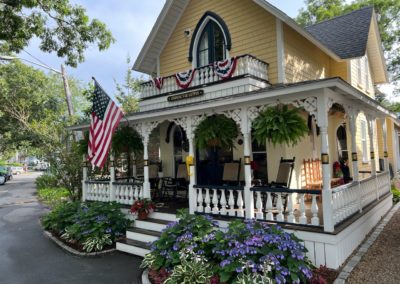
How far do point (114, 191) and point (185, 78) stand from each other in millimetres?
4239

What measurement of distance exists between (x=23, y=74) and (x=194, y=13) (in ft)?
74.8

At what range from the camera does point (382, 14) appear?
71.7ft

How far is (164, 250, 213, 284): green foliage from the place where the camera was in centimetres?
452

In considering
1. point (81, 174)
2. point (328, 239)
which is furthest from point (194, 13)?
point (328, 239)

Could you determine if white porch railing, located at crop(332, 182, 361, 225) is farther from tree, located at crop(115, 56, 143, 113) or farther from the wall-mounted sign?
tree, located at crop(115, 56, 143, 113)

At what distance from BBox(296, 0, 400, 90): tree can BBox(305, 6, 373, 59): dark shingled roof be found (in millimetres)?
10375

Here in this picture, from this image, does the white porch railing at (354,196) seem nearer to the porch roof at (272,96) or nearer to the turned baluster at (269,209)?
the turned baluster at (269,209)

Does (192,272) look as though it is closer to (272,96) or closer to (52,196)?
(272,96)

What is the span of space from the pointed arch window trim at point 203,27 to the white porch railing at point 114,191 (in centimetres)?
485

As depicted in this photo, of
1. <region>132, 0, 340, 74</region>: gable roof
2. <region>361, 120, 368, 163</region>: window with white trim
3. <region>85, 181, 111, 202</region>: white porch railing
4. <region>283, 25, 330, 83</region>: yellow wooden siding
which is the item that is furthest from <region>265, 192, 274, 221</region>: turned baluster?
<region>361, 120, 368, 163</region>: window with white trim

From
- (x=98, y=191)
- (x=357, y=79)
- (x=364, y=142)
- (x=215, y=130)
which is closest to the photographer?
(x=215, y=130)

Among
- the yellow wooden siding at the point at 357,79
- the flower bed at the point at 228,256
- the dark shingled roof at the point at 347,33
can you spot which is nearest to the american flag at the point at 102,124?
the flower bed at the point at 228,256

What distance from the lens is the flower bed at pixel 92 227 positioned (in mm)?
7069

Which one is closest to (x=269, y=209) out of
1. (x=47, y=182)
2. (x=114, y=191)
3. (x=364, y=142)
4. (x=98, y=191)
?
(x=114, y=191)
